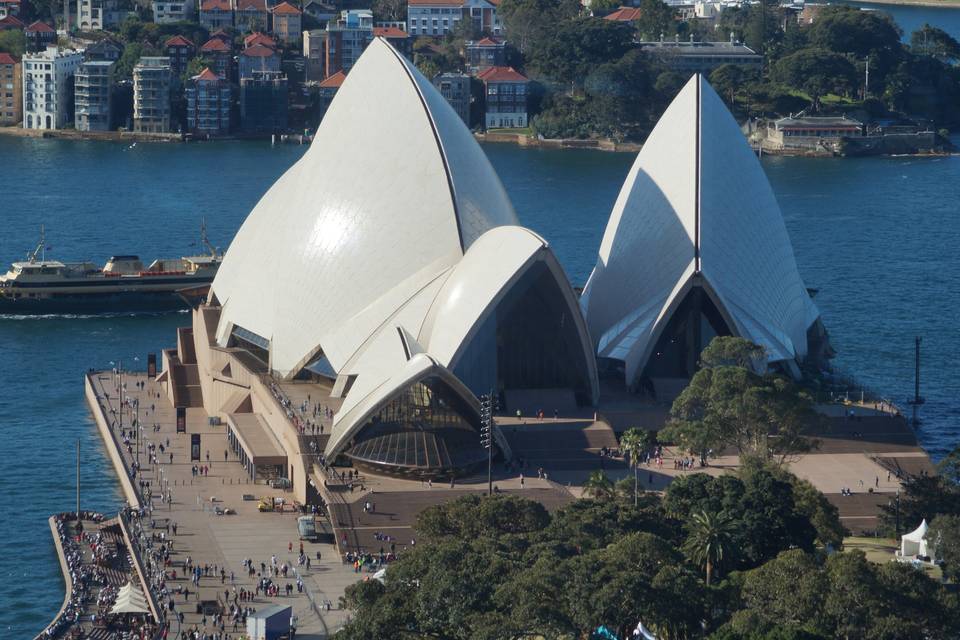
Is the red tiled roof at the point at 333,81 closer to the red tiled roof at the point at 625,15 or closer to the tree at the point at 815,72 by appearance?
the red tiled roof at the point at 625,15

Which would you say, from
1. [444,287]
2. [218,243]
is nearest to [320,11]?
[218,243]

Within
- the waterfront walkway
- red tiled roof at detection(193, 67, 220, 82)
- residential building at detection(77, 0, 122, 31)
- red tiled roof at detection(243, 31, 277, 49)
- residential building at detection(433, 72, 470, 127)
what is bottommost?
the waterfront walkway

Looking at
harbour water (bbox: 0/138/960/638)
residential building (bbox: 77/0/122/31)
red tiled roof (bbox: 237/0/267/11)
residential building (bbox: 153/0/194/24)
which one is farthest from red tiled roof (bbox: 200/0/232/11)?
harbour water (bbox: 0/138/960/638)

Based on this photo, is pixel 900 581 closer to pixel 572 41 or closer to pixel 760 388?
pixel 760 388

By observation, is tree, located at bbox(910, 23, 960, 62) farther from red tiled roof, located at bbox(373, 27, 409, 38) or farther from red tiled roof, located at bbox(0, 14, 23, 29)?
red tiled roof, located at bbox(0, 14, 23, 29)

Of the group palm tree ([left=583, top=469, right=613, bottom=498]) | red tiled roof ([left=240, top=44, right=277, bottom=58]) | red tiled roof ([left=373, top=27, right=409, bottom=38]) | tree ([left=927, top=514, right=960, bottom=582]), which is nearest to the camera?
tree ([left=927, top=514, right=960, bottom=582])
